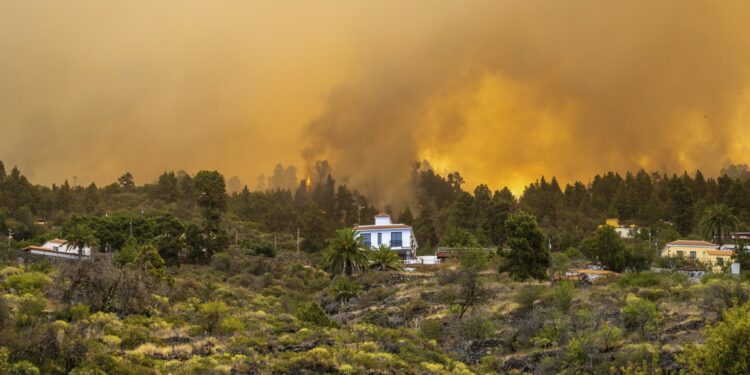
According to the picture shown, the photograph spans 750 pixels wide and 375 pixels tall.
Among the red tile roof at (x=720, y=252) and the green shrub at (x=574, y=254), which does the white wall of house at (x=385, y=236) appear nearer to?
the green shrub at (x=574, y=254)

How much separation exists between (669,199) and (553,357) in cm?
7742

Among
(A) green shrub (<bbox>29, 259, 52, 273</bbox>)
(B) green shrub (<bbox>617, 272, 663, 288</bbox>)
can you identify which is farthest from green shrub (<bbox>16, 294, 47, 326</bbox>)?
(B) green shrub (<bbox>617, 272, 663, 288</bbox>)

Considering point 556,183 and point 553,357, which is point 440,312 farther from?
point 556,183

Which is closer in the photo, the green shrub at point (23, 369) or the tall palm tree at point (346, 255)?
the green shrub at point (23, 369)

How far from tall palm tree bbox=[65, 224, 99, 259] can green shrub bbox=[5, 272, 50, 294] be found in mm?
26367

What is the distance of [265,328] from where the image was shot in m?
40.1

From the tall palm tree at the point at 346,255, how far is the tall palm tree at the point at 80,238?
2444 centimetres

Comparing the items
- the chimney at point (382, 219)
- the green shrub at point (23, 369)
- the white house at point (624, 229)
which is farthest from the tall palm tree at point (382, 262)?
the green shrub at point (23, 369)

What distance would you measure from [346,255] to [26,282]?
2948 centimetres

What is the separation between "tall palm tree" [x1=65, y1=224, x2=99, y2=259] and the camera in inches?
2854

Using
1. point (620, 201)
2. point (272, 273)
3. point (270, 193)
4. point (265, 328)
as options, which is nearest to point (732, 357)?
point (265, 328)

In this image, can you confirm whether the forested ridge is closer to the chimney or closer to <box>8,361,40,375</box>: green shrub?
<box>8,361,40,375</box>: green shrub

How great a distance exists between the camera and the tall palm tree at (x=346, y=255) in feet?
222

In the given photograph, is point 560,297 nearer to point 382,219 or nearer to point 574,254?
point 574,254
